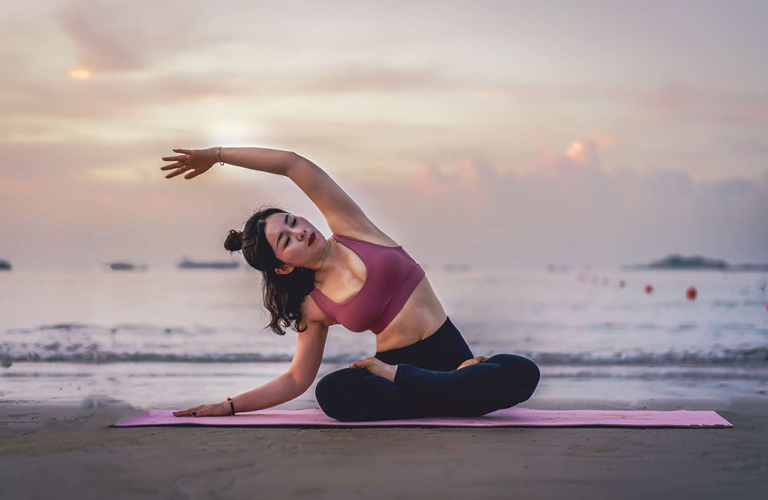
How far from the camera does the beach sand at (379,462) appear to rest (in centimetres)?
219

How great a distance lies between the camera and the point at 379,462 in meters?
2.52

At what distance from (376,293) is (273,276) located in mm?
498

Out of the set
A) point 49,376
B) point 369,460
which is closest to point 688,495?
point 369,460

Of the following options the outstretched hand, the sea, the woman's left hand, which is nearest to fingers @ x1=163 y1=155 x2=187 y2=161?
the outstretched hand

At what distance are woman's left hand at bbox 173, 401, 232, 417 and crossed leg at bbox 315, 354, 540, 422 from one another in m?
0.49

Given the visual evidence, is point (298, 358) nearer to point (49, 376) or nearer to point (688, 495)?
point (688, 495)

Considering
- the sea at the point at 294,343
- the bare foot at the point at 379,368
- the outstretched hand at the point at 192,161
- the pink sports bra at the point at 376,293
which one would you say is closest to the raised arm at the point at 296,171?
the outstretched hand at the point at 192,161

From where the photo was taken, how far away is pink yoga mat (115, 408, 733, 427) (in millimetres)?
3209

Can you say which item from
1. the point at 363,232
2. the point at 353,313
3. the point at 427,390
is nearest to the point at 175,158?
the point at 363,232

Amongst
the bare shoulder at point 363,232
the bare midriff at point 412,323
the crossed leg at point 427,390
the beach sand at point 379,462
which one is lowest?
the beach sand at point 379,462

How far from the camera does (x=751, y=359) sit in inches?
294

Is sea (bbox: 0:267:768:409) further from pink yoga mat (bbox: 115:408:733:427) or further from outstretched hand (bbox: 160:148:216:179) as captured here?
outstretched hand (bbox: 160:148:216:179)

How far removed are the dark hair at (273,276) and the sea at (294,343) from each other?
18.4 inches

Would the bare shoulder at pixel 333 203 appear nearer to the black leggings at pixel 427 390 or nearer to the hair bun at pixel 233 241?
the hair bun at pixel 233 241
